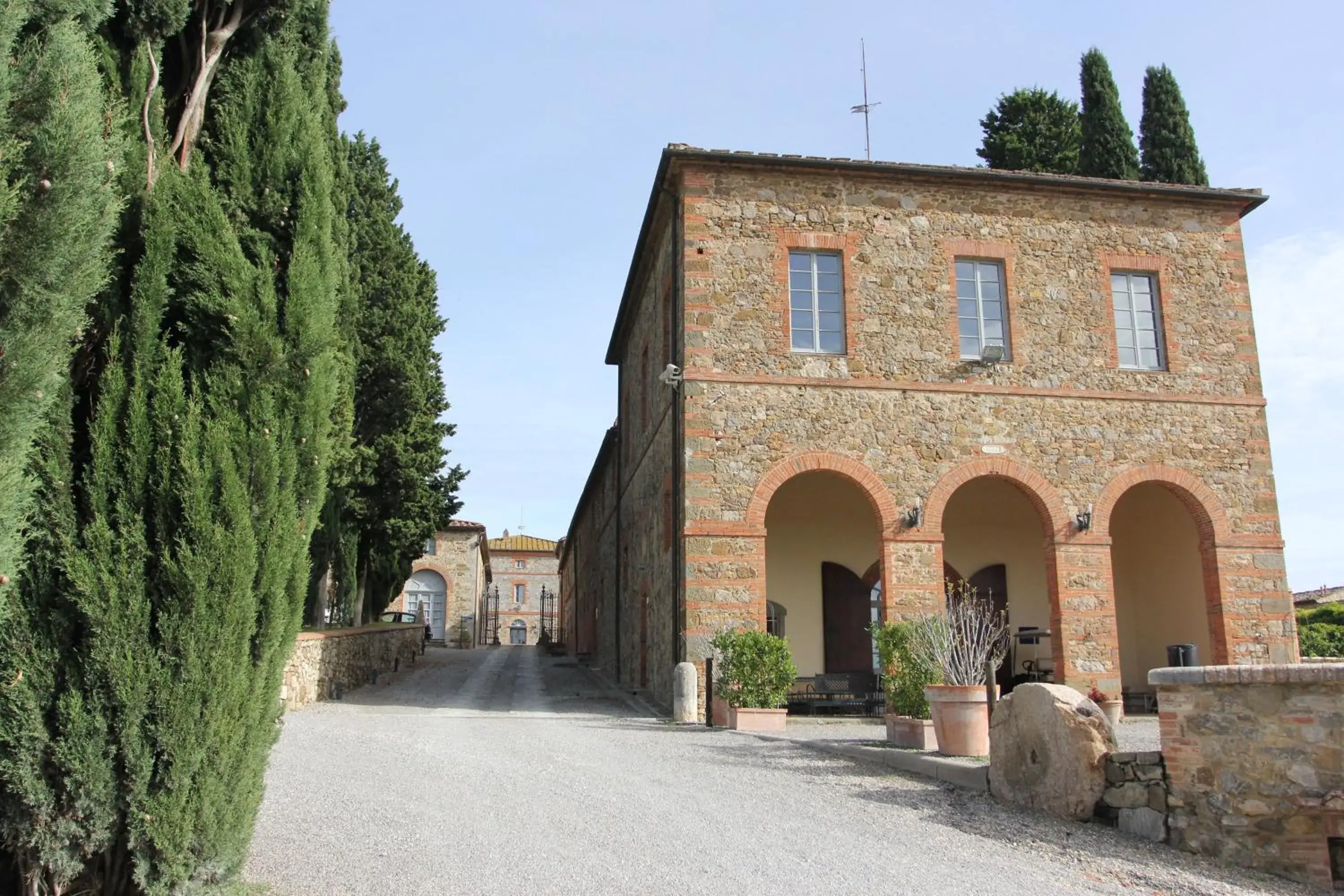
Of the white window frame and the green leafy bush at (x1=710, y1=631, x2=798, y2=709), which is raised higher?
the white window frame

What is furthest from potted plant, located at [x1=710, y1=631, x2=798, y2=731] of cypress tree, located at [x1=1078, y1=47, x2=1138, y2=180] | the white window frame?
cypress tree, located at [x1=1078, y1=47, x2=1138, y2=180]

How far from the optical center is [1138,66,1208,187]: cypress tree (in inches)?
967

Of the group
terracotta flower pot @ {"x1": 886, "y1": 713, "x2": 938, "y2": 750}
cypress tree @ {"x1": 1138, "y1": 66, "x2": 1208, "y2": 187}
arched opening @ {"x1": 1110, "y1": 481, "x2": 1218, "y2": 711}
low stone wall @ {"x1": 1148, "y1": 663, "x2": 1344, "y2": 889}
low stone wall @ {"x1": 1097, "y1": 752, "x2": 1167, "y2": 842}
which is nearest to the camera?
low stone wall @ {"x1": 1148, "y1": 663, "x2": 1344, "y2": 889}

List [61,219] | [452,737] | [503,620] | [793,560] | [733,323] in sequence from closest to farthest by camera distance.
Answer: [61,219] → [452,737] → [733,323] → [793,560] → [503,620]

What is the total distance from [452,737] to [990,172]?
416 inches

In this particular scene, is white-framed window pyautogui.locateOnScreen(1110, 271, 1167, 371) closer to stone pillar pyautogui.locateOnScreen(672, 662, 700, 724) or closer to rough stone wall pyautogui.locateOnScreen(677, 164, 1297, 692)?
rough stone wall pyautogui.locateOnScreen(677, 164, 1297, 692)

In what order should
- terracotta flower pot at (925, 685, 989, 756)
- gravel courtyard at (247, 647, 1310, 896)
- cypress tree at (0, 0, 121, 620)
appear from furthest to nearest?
terracotta flower pot at (925, 685, 989, 756) < gravel courtyard at (247, 647, 1310, 896) < cypress tree at (0, 0, 121, 620)

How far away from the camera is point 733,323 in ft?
46.0

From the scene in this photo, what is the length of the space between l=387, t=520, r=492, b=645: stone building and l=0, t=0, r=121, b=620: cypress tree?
130 ft

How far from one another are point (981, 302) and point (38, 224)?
43.4 ft

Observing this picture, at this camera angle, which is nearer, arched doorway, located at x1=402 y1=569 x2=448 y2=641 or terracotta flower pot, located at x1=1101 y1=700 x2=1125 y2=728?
terracotta flower pot, located at x1=1101 y1=700 x2=1125 y2=728

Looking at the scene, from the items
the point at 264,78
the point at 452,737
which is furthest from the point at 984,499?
the point at 264,78

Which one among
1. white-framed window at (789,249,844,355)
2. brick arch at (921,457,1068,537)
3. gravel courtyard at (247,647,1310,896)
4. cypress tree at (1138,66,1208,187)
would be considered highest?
cypress tree at (1138,66,1208,187)

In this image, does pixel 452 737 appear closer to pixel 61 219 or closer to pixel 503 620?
pixel 61 219
